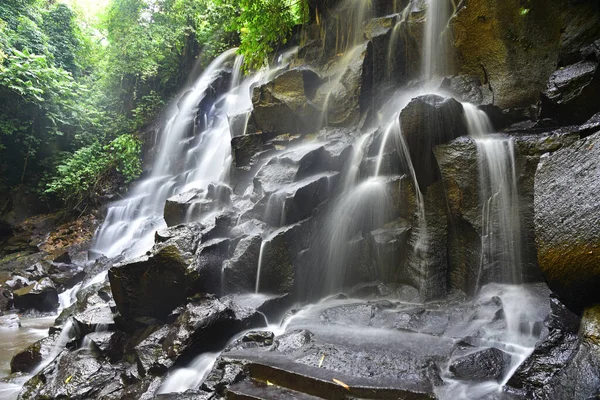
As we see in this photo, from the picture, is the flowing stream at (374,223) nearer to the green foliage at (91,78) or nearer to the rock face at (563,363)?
the rock face at (563,363)

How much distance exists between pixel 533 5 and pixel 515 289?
5.63 m

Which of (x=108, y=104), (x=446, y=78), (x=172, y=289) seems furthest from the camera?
(x=108, y=104)

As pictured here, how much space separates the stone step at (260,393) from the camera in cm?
313

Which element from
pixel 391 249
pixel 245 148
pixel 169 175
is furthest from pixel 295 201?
pixel 169 175

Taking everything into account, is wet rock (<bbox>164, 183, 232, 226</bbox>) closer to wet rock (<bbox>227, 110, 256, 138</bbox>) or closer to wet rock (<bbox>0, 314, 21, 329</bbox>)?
wet rock (<bbox>227, 110, 256, 138</bbox>)

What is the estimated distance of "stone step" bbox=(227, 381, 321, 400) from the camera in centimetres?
313

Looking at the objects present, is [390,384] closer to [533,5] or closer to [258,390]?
[258,390]

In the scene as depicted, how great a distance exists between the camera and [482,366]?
3590 millimetres

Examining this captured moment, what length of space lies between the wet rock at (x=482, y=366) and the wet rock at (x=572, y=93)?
12.9ft

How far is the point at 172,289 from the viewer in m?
6.19

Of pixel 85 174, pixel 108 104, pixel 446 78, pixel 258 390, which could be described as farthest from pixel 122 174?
pixel 258 390

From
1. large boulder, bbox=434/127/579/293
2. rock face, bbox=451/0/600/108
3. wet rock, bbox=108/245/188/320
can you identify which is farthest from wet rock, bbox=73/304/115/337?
rock face, bbox=451/0/600/108

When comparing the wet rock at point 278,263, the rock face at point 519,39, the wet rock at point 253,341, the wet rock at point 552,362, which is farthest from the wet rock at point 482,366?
the rock face at point 519,39

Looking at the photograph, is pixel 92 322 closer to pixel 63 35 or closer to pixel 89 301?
pixel 89 301
